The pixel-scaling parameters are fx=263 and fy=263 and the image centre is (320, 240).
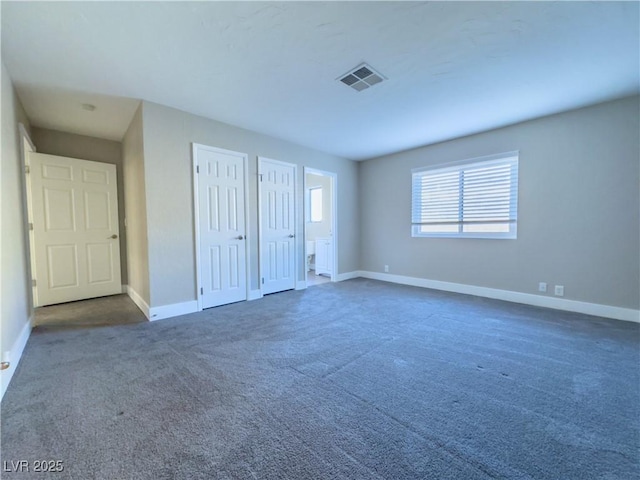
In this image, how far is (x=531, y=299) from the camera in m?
3.75

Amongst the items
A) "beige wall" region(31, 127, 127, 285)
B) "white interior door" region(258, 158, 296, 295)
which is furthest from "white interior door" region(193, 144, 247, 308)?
"beige wall" region(31, 127, 127, 285)

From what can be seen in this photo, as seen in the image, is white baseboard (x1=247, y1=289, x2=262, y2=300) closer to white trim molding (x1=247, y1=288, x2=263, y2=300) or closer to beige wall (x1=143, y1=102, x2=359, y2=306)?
white trim molding (x1=247, y1=288, x2=263, y2=300)

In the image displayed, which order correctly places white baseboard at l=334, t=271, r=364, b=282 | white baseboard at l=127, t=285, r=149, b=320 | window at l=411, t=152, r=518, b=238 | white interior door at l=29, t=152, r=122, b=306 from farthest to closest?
1. white baseboard at l=334, t=271, r=364, b=282
2. window at l=411, t=152, r=518, b=238
3. white interior door at l=29, t=152, r=122, b=306
4. white baseboard at l=127, t=285, r=149, b=320

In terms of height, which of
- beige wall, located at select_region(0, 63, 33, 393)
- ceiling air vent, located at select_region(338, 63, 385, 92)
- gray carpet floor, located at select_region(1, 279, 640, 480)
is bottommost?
gray carpet floor, located at select_region(1, 279, 640, 480)

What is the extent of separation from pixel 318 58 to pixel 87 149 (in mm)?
4315

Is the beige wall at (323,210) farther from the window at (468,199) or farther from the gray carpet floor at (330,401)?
the gray carpet floor at (330,401)

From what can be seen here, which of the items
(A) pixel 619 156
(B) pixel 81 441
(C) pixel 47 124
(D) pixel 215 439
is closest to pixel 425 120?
(A) pixel 619 156

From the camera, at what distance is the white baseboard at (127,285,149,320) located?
3.34 meters

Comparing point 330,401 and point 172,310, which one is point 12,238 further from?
point 330,401

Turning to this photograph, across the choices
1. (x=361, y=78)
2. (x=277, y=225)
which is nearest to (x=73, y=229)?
(x=277, y=225)

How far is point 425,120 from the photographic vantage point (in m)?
3.62

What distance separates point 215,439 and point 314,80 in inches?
117

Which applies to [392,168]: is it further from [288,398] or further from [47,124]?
[47,124]

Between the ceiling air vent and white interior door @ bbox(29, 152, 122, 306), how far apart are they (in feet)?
13.8
